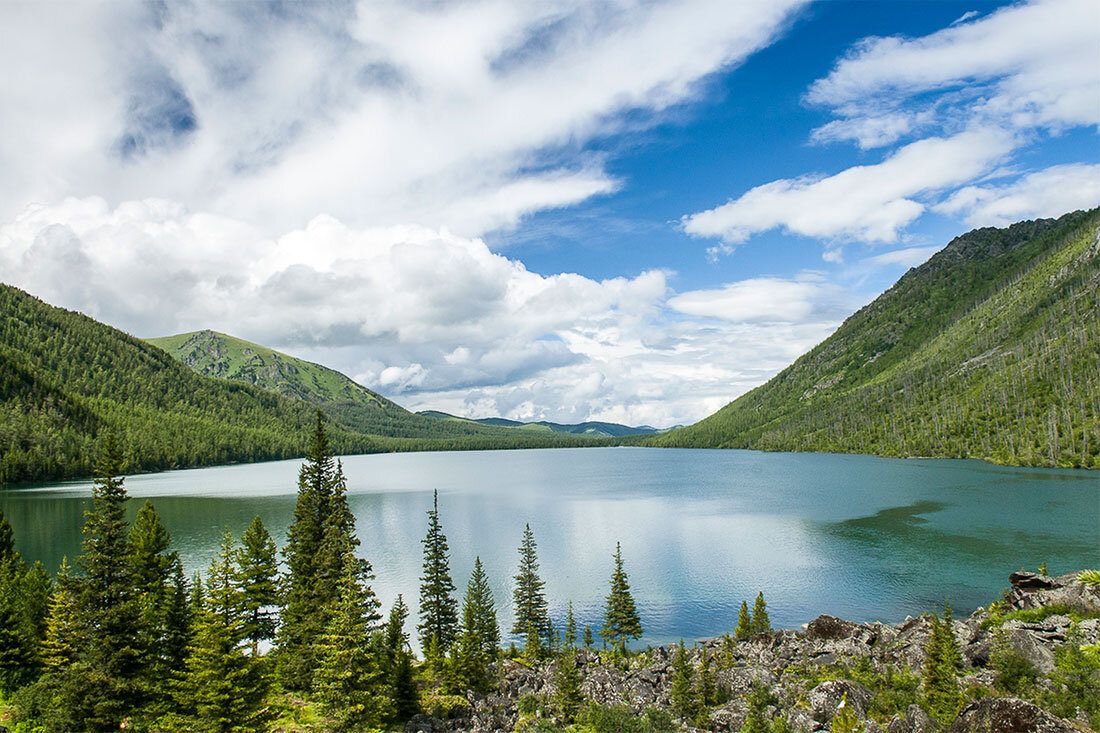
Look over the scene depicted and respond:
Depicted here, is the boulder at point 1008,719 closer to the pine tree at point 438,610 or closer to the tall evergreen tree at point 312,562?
the tall evergreen tree at point 312,562

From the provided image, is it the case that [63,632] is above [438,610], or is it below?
above

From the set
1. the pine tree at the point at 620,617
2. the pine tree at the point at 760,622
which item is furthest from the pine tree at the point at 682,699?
the pine tree at the point at 620,617

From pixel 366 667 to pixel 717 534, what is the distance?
72201mm

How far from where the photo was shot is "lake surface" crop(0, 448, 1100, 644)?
56.8 metres

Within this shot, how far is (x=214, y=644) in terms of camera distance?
2358 centimetres

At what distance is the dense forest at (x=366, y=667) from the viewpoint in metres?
23.1

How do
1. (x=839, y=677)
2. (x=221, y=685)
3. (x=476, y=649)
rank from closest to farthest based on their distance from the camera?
(x=221, y=685)
(x=839, y=677)
(x=476, y=649)

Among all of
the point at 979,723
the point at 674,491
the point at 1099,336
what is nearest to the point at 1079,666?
the point at 979,723

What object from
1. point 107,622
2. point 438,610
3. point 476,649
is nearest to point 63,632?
point 107,622

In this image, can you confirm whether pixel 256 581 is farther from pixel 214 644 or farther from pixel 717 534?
pixel 717 534

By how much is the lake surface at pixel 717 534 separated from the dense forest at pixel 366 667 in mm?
16286

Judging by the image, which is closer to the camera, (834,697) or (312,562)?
(834,697)

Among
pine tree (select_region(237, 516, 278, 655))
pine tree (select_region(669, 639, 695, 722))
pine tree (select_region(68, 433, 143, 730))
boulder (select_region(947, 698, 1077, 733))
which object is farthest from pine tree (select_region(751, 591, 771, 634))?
pine tree (select_region(68, 433, 143, 730))

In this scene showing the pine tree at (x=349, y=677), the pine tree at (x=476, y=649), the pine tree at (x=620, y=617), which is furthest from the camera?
the pine tree at (x=620, y=617)
